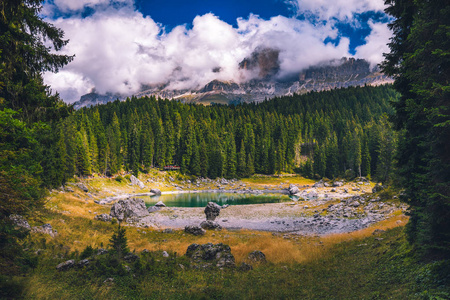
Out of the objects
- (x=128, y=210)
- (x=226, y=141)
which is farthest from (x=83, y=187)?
(x=226, y=141)

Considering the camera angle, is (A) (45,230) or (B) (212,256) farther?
(A) (45,230)

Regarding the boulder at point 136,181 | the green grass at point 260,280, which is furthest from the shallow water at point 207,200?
the green grass at point 260,280

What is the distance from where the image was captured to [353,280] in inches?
470

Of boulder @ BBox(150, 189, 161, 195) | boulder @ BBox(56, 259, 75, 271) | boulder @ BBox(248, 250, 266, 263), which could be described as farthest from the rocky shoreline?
boulder @ BBox(150, 189, 161, 195)

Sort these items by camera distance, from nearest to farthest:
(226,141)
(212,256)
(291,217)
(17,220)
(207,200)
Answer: (17,220) < (212,256) < (291,217) < (207,200) < (226,141)

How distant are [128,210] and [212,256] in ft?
88.5

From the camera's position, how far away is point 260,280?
13.8m

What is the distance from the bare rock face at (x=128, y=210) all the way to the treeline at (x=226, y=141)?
14.1 m

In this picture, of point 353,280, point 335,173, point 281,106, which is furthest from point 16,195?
point 281,106

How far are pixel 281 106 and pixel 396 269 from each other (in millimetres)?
155087

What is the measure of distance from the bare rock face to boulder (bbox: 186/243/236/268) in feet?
74.5

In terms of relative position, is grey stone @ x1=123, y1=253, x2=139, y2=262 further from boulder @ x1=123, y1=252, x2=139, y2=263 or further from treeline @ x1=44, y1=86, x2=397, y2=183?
treeline @ x1=44, y1=86, x2=397, y2=183

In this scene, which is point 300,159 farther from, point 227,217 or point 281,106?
point 227,217

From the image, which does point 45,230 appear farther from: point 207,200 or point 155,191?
point 155,191
